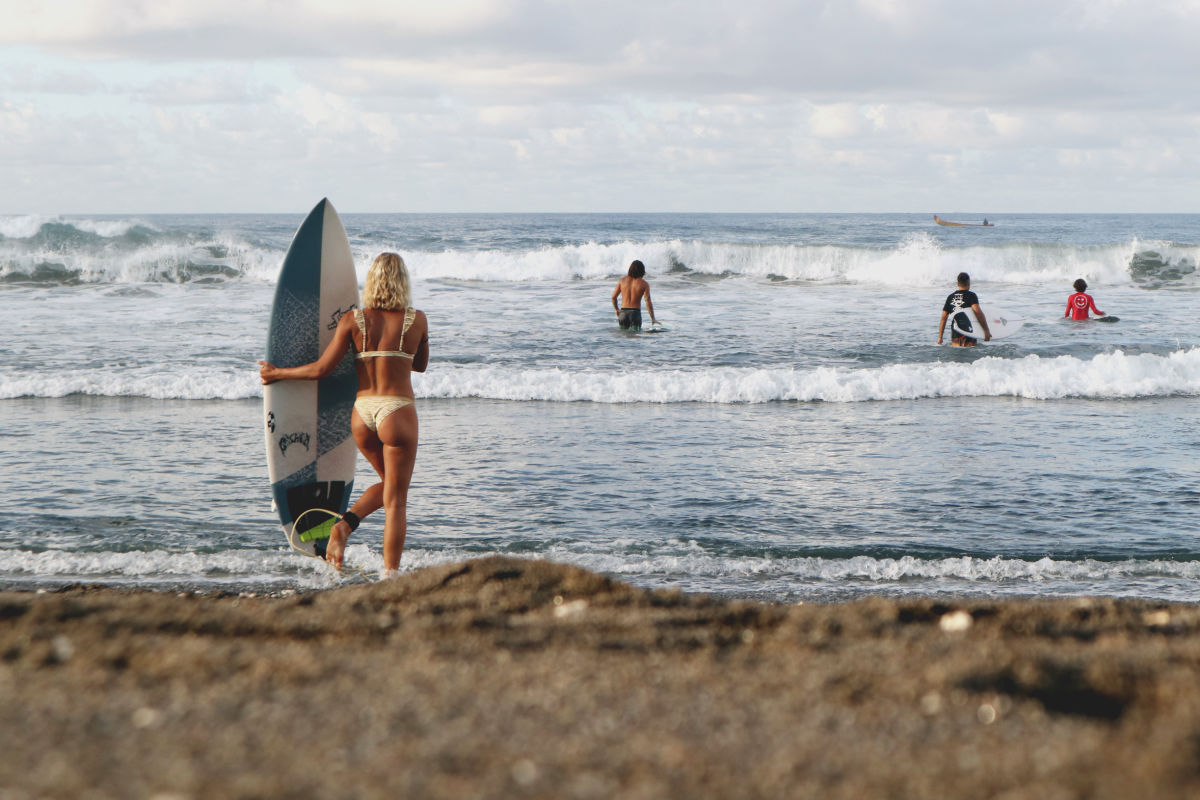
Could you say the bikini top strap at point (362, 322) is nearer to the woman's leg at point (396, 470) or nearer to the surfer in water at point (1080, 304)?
the woman's leg at point (396, 470)

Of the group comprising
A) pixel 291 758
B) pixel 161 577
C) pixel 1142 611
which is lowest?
pixel 161 577

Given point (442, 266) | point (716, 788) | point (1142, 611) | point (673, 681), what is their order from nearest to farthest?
point (716, 788) < point (673, 681) < point (1142, 611) < point (442, 266)

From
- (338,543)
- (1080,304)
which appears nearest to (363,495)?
(338,543)

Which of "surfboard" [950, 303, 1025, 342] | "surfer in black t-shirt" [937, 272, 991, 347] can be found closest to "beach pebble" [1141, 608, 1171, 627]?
"surfer in black t-shirt" [937, 272, 991, 347]

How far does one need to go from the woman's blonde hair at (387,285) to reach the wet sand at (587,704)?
1.63 meters

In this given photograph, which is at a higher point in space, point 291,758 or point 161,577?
point 291,758

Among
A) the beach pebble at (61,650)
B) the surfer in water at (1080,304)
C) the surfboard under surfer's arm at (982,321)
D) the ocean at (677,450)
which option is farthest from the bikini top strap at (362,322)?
the surfer in water at (1080,304)

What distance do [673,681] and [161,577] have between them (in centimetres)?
363

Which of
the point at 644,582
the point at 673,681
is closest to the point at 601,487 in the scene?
the point at 644,582

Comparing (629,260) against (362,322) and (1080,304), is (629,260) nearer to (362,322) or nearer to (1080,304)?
(1080,304)

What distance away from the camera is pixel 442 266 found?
87.8 ft

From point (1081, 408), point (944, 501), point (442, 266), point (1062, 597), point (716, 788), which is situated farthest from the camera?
point (442, 266)

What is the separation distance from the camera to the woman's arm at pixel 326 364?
473cm

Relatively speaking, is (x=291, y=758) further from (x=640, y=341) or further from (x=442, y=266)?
(x=442, y=266)
